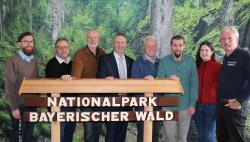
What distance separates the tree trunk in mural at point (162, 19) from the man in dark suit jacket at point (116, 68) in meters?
1.70

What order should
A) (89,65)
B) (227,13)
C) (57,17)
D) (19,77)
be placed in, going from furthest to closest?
(227,13)
(57,17)
(89,65)
(19,77)

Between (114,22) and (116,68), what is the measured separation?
6.17 feet

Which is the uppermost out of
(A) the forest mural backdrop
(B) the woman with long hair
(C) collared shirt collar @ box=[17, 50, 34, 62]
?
(A) the forest mural backdrop

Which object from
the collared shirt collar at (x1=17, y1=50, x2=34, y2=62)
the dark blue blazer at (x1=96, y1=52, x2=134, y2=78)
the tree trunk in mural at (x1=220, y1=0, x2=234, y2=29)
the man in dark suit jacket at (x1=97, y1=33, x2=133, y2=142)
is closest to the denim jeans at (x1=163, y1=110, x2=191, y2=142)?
the man in dark suit jacket at (x1=97, y1=33, x2=133, y2=142)

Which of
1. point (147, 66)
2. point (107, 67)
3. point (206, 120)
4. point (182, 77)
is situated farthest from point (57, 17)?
point (206, 120)

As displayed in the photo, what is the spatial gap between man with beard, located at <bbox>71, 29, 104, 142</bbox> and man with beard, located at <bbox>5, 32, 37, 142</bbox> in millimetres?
616

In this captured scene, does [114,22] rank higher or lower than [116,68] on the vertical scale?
higher

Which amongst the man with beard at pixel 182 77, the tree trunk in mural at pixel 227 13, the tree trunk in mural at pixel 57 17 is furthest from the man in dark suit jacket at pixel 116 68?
the tree trunk in mural at pixel 227 13

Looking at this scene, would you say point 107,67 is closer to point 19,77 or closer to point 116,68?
point 116,68

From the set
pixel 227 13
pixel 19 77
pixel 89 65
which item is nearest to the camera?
pixel 19 77

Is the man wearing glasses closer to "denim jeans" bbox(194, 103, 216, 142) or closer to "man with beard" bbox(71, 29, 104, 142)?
"man with beard" bbox(71, 29, 104, 142)

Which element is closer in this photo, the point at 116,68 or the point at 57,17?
the point at 116,68

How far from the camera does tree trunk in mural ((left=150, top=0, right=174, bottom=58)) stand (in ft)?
20.7

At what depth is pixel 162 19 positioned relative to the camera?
6.33 m
